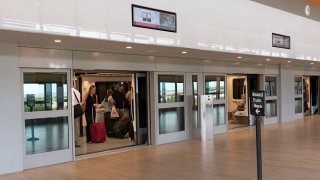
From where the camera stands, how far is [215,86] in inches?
428

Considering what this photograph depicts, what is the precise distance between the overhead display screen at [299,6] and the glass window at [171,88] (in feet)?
9.88

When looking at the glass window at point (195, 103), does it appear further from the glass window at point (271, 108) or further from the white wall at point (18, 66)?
the glass window at point (271, 108)

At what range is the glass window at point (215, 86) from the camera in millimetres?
10594

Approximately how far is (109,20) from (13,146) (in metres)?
2.71

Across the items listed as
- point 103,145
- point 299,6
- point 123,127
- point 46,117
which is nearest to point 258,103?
point 46,117

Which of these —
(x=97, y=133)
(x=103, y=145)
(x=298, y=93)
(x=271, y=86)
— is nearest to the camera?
(x=103, y=145)

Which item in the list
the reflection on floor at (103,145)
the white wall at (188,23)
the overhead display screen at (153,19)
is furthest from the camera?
the reflection on floor at (103,145)

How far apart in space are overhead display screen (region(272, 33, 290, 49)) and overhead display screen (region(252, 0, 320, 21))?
0.81 meters

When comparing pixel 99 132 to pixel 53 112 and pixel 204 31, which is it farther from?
pixel 204 31

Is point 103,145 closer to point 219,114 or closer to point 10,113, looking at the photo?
point 10,113

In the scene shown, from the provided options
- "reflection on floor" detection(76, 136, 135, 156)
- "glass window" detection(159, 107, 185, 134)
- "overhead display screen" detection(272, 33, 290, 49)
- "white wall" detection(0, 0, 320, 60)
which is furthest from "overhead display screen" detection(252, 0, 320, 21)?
"reflection on floor" detection(76, 136, 135, 156)

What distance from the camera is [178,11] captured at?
289 inches

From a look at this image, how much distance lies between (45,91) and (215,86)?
17.9 ft

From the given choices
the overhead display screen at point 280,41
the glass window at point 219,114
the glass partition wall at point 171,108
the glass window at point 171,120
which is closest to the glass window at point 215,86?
the glass window at point 219,114
